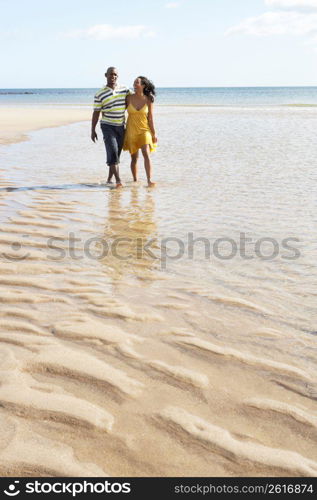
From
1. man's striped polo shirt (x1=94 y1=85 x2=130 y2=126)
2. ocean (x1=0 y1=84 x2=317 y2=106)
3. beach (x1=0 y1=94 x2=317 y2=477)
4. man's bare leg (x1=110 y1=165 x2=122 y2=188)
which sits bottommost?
beach (x1=0 y1=94 x2=317 y2=477)

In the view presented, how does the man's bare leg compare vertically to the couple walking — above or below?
below

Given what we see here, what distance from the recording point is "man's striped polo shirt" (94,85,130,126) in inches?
A: 302

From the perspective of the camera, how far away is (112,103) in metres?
7.75

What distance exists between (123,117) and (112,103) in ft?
1.07

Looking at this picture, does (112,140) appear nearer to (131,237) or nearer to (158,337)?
(131,237)

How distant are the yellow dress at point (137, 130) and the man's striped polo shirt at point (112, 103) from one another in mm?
164

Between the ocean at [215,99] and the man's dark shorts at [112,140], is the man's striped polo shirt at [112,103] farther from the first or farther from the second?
the ocean at [215,99]

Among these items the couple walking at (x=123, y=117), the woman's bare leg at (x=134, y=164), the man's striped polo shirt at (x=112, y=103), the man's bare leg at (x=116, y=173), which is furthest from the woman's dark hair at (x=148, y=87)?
the man's bare leg at (x=116, y=173)

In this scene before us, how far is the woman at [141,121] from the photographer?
7657mm

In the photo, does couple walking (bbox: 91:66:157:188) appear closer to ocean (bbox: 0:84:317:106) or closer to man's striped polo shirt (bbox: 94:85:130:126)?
man's striped polo shirt (bbox: 94:85:130:126)

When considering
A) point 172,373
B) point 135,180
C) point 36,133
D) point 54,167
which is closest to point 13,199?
point 135,180
